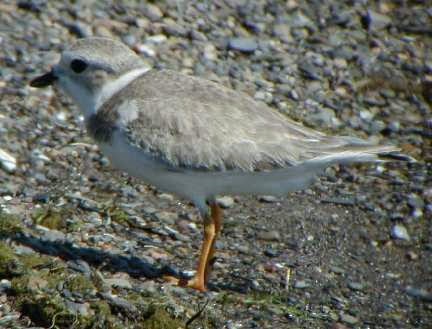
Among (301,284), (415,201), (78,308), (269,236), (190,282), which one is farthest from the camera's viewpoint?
(415,201)

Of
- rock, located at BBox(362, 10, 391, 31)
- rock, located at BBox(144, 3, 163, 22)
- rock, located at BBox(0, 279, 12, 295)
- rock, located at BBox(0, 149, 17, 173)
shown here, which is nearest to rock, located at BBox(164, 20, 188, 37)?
rock, located at BBox(144, 3, 163, 22)

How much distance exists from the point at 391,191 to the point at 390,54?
2.59 meters

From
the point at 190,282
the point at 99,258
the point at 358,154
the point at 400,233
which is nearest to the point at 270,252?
the point at 190,282

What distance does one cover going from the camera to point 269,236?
8.37 m

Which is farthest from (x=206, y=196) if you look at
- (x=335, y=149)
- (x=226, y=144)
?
(x=335, y=149)

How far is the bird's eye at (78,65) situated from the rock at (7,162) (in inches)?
49.7

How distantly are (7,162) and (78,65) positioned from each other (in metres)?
1.33

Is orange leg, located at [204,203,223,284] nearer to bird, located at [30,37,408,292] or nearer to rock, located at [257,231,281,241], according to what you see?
bird, located at [30,37,408,292]

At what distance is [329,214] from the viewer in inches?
350

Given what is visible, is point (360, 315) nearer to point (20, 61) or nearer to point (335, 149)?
point (335, 149)

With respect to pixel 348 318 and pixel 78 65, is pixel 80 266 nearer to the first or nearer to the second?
pixel 78 65

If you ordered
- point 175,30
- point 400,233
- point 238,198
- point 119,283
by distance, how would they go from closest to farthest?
point 119,283 → point 400,233 → point 238,198 → point 175,30

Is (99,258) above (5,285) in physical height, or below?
below

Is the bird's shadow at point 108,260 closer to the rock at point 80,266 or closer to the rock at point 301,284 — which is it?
the rock at point 80,266
